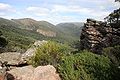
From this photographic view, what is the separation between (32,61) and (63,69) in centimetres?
545

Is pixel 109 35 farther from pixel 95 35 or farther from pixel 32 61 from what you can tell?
pixel 32 61

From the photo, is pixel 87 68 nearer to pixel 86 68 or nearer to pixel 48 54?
pixel 86 68

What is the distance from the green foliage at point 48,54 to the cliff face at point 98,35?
1737 centimetres

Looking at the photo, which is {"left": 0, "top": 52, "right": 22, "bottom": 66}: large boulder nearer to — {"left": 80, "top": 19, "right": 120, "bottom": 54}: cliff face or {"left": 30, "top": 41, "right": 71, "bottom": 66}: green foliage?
{"left": 30, "top": 41, "right": 71, "bottom": 66}: green foliage

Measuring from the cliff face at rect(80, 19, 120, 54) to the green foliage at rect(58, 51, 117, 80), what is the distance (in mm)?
21766

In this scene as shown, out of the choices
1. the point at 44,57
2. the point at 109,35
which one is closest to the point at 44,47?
the point at 44,57

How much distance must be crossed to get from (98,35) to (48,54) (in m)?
20.9

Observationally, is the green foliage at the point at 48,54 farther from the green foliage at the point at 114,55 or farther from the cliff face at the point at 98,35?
the cliff face at the point at 98,35

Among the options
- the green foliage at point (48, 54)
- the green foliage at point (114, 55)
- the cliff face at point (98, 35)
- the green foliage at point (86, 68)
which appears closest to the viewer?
the green foliage at point (86, 68)

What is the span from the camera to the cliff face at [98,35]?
134 feet

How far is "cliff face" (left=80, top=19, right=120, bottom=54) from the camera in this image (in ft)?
134

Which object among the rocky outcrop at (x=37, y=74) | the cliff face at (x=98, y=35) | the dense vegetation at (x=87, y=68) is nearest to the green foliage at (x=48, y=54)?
the dense vegetation at (x=87, y=68)

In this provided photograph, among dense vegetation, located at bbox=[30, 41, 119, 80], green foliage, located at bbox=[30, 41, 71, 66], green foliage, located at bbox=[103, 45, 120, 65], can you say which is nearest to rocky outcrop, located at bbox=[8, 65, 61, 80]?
dense vegetation, located at bbox=[30, 41, 119, 80]

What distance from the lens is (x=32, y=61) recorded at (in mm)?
22906
